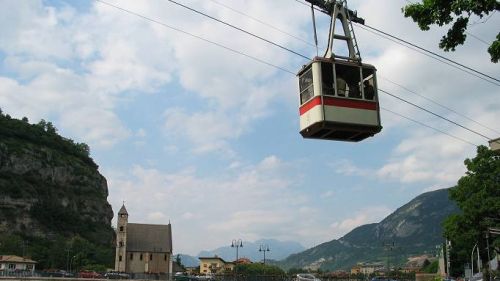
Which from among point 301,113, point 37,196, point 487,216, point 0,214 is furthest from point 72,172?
point 301,113

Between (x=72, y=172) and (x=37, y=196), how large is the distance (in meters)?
20.4

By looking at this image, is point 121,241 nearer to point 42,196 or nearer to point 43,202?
point 43,202

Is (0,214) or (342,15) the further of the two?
(0,214)

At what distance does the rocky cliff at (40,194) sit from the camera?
169250mm

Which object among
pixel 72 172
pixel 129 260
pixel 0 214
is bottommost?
pixel 129 260

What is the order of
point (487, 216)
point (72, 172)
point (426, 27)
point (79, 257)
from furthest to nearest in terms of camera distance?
point (72, 172), point (79, 257), point (487, 216), point (426, 27)

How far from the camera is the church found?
463 feet

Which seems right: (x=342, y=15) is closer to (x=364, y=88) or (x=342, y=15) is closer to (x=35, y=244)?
(x=364, y=88)

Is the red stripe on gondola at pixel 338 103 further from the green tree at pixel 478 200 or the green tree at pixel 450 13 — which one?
the green tree at pixel 478 200

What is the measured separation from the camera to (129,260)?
14338 centimetres

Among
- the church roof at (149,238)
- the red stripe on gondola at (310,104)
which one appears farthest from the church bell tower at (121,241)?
the red stripe on gondola at (310,104)

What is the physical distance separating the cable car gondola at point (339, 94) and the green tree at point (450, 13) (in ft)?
11.6

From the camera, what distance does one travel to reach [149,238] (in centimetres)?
14988

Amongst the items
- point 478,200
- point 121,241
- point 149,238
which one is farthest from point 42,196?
point 478,200
